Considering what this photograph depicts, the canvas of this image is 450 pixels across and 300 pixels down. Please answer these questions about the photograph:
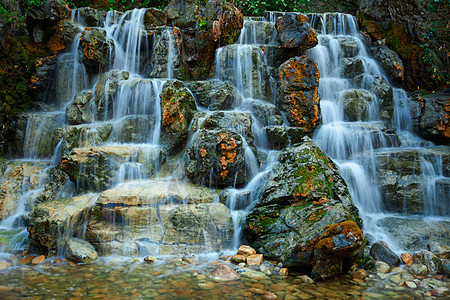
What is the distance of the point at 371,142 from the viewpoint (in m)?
8.41

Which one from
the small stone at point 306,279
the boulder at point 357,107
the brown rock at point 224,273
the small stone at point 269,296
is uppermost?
the boulder at point 357,107

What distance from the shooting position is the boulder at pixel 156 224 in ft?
18.0

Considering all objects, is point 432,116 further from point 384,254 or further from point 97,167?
point 97,167

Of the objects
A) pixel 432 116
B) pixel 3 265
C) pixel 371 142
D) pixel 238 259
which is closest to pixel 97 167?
pixel 3 265

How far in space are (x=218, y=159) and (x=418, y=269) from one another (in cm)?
397

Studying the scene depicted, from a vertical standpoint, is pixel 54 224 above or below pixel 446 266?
above

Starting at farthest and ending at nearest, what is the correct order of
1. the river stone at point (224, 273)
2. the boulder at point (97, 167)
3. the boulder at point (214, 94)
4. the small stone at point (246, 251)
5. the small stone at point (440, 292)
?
the boulder at point (214, 94), the boulder at point (97, 167), the small stone at point (246, 251), the river stone at point (224, 273), the small stone at point (440, 292)

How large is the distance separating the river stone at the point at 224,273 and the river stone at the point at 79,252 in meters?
2.13

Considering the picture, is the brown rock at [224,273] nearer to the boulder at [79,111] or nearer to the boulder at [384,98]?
the boulder at [79,111]

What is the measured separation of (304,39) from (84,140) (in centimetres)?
747

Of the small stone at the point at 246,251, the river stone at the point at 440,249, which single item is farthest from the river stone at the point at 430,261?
the small stone at the point at 246,251

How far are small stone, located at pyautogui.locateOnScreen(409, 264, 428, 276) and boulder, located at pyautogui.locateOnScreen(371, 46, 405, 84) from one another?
8.52 m

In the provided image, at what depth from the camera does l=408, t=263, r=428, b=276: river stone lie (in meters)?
4.68

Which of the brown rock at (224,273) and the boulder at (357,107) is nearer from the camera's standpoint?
the brown rock at (224,273)
